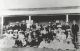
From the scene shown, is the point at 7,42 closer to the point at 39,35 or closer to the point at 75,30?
the point at 39,35

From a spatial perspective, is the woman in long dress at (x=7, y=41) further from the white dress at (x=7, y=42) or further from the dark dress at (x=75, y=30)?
the dark dress at (x=75, y=30)

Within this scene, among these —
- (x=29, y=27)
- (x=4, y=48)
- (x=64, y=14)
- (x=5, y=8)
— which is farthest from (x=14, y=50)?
(x=64, y=14)

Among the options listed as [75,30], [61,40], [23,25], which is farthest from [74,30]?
[23,25]

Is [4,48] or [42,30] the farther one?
[42,30]

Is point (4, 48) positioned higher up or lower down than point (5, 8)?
lower down

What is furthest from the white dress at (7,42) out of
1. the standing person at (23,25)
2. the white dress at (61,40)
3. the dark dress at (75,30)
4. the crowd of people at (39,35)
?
the dark dress at (75,30)

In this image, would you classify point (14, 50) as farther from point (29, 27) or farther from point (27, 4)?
point (27, 4)

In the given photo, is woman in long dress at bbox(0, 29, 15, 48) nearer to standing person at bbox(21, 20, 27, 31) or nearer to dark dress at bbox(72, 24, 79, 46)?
standing person at bbox(21, 20, 27, 31)

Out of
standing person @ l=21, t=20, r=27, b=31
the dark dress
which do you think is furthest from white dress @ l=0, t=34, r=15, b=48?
the dark dress
